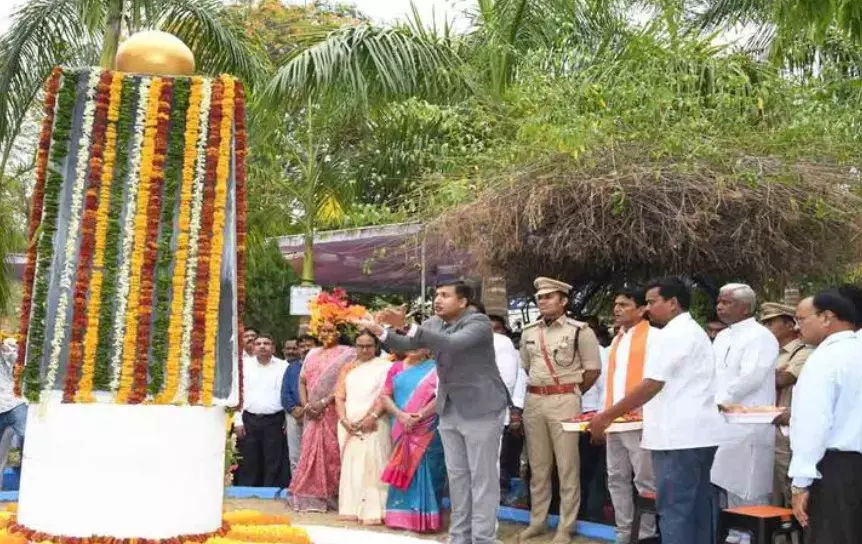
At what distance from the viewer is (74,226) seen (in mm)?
4434

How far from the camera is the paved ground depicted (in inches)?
322

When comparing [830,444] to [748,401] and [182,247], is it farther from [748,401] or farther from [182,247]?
[182,247]

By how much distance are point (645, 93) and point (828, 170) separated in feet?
5.35

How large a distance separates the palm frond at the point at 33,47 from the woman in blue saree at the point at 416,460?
225 inches

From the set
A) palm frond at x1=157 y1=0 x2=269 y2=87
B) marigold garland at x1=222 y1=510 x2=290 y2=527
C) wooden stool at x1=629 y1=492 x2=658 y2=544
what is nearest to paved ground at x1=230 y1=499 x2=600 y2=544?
wooden stool at x1=629 y1=492 x2=658 y2=544

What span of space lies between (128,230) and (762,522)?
12.5ft

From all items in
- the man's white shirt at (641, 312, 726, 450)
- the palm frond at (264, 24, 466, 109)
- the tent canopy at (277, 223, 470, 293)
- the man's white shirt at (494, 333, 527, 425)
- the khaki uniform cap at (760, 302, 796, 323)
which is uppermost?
the palm frond at (264, 24, 466, 109)

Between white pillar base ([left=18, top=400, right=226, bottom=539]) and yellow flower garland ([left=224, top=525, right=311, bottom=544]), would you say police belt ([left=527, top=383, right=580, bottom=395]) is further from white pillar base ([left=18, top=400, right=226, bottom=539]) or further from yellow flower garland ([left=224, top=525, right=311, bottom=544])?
white pillar base ([left=18, top=400, right=226, bottom=539])

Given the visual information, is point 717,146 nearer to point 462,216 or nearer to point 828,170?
point 828,170

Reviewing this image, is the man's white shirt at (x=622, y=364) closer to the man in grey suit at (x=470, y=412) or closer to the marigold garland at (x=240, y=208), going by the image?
the man in grey suit at (x=470, y=412)

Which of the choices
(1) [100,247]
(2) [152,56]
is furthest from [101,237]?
(2) [152,56]

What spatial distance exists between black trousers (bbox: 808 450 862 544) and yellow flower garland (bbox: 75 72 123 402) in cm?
333

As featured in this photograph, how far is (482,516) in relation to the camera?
7113mm

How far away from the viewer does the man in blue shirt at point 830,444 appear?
5070 millimetres
